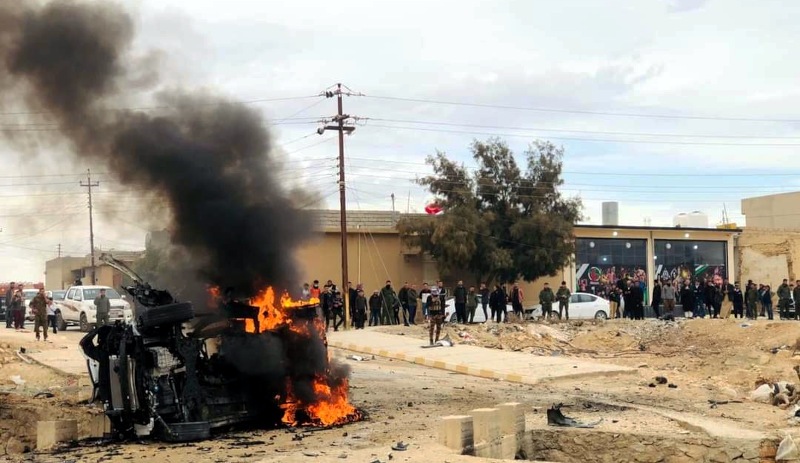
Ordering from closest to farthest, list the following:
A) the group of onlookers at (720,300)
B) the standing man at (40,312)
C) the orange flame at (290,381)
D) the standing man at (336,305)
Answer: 1. the orange flame at (290,381)
2. the standing man at (40,312)
3. the standing man at (336,305)
4. the group of onlookers at (720,300)

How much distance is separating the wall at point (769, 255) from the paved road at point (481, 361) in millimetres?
27326

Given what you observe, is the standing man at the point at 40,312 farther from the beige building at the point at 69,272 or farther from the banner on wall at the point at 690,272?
the banner on wall at the point at 690,272

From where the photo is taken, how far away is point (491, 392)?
1437 centimetres

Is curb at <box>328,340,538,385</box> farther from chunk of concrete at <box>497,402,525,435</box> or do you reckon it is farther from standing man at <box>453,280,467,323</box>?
chunk of concrete at <box>497,402,525,435</box>

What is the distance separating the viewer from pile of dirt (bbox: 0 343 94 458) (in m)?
11.1

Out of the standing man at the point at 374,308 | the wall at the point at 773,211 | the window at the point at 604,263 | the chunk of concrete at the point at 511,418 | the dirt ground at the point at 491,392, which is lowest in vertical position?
the dirt ground at the point at 491,392

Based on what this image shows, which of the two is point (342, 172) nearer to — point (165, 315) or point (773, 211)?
point (165, 315)

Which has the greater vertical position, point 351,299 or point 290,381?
point 351,299

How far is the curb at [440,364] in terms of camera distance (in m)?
16.2

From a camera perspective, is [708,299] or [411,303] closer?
[411,303]

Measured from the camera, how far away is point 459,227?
3219cm

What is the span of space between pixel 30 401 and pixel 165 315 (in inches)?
200

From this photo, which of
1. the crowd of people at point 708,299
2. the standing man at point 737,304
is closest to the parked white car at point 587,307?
the crowd of people at point 708,299

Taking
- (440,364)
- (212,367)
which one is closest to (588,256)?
(440,364)
